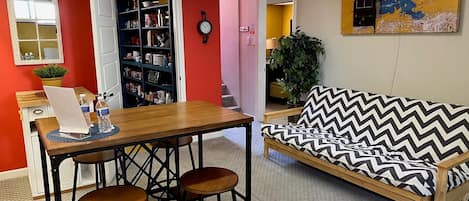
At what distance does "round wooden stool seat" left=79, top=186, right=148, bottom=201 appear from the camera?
6.49ft

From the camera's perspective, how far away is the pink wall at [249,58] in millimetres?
5543

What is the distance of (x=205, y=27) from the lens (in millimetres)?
4559

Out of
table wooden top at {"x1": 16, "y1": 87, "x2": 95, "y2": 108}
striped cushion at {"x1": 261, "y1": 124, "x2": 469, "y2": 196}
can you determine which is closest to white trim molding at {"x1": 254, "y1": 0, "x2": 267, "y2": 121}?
striped cushion at {"x1": 261, "y1": 124, "x2": 469, "y2": 196}

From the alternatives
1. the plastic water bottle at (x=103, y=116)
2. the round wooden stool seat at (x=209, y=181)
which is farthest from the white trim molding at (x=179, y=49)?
the plastic water bottle at (x=103, y=116)

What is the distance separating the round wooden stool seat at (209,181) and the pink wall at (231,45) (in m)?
3.84

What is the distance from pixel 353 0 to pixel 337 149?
1695 millimetres

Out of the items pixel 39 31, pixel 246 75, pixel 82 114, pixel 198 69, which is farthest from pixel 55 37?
pixel 246 75

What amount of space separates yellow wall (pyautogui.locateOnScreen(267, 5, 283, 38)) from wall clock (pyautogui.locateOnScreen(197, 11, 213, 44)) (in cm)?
375

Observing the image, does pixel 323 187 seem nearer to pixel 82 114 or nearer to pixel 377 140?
pixel 377 140

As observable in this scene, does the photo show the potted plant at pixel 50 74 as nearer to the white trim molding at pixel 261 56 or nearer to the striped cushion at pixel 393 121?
the striped cushion at pixel 393 121

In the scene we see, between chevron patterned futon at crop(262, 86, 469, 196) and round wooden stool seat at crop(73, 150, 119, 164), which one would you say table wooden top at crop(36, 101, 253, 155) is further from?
chevron patterned futon at crop(262, 86, 469, 196)

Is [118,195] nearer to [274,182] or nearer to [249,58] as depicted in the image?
[274,182]

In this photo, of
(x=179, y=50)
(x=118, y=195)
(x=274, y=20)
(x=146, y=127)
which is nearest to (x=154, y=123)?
(x=146, y=127)

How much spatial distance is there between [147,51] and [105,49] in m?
1.76
